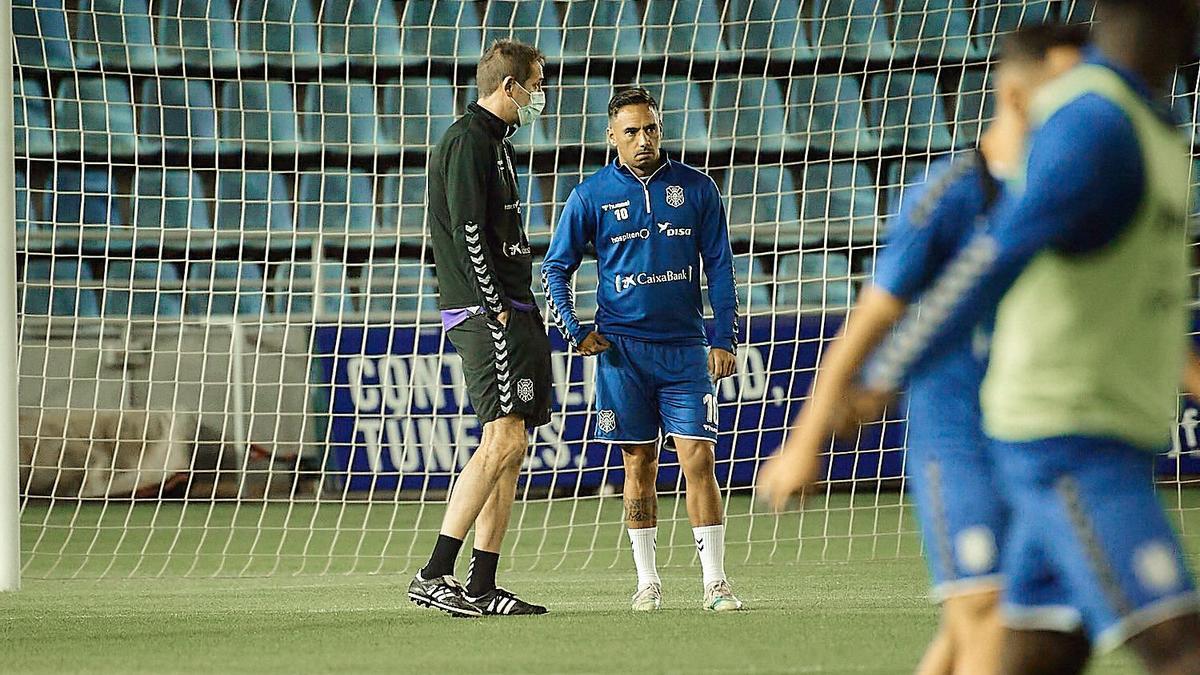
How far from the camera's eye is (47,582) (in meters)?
6.95

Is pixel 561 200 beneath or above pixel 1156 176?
above

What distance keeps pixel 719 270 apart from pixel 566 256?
0.51 m

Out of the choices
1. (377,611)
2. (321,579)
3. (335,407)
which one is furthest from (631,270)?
(335,407)

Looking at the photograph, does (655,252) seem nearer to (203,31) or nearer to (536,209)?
(536,209)

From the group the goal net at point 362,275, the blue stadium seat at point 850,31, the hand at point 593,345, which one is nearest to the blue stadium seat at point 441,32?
the goal net at point 362,275

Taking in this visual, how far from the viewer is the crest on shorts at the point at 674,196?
216 inches

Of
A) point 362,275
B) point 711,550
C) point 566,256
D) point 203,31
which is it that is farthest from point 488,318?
point 203,31

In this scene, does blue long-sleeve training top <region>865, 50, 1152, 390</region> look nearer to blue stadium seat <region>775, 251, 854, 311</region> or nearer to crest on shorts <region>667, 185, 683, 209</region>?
crest on shorts <region>667, 185, 683, 209</region>

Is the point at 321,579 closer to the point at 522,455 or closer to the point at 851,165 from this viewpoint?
the point at 522,455

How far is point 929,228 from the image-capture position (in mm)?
2391

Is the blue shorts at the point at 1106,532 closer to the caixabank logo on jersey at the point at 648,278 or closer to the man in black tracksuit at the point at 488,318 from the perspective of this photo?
the man in black tracksuit at the point at 488,318

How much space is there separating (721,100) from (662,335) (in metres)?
8.37

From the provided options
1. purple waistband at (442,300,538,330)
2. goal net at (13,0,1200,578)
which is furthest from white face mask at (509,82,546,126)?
goal net at (13,0,1200,578)

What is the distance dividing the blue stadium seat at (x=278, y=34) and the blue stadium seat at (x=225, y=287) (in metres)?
1.62
